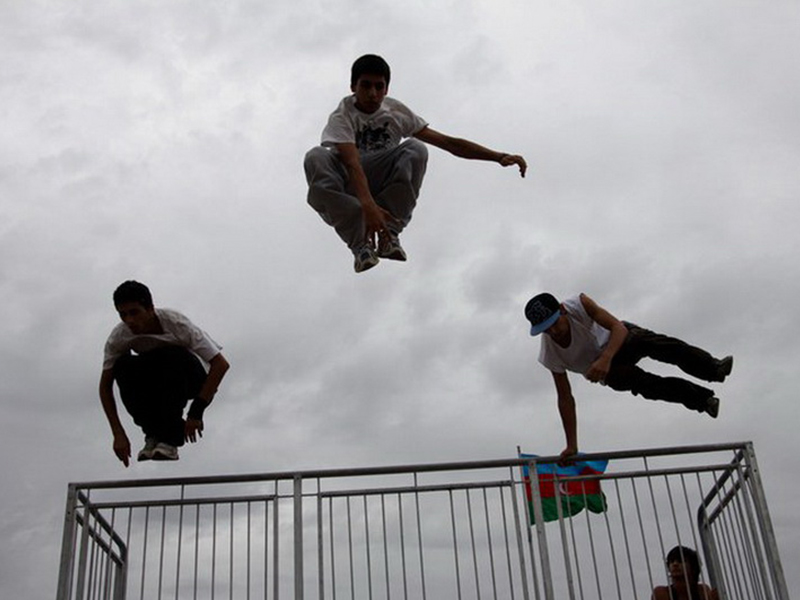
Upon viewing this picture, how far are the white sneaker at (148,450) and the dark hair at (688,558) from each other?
3.56m

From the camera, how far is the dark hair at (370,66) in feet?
22.6

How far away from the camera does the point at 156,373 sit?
22.5ft

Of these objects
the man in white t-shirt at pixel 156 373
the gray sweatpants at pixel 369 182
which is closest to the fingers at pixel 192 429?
the man in white t-shirt at pixel 156 373

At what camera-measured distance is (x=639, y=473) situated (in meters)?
6.75

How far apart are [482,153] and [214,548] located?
3.33 metres

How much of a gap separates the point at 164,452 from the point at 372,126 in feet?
8.72

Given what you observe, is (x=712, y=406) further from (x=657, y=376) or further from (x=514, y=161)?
(x=514, y=161)

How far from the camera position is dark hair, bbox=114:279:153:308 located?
6766mm

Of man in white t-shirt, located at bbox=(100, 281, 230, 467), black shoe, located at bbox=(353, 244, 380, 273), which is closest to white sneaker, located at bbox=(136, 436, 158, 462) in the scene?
man in white t-shirt, located at bbox=(100, 281, 230, 467)

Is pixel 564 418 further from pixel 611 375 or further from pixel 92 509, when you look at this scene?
pixel 92 509

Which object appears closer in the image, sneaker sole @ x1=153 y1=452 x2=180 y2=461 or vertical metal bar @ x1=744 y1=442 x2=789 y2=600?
vertical metal bar @ x1=744 y1=442 x2=789 y2=600

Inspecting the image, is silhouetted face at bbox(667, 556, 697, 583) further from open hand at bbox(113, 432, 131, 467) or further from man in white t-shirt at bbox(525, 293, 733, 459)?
open hand at bbox(113, 432, 131, 467)

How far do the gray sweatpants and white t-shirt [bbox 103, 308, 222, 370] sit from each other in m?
1.22

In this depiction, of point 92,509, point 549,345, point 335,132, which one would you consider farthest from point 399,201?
point 92,509
